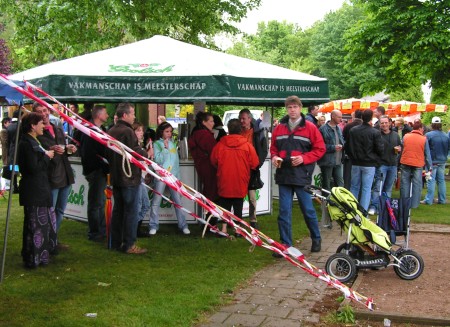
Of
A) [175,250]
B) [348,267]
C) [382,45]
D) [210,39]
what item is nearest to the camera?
[348,267]

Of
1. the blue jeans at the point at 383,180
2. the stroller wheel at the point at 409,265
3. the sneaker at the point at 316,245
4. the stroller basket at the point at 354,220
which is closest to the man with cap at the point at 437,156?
the blue jeans at the point at 383,180

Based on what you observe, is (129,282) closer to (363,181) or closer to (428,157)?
(363,181)

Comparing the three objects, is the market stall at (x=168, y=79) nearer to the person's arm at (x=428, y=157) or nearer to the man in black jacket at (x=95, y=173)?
the man in black jacket at (x=95, y=173)

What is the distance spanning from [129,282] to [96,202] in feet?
7.83

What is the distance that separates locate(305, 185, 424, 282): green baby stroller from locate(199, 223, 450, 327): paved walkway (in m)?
0.32

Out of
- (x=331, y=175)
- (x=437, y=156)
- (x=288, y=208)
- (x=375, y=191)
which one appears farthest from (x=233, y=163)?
(x=437, y=156)

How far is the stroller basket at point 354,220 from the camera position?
684 centimetres

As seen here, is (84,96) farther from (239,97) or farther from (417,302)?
(417,302)

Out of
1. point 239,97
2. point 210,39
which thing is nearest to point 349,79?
point 210,39

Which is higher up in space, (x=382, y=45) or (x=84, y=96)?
(x=382, y=45)

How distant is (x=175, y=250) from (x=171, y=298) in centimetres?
238

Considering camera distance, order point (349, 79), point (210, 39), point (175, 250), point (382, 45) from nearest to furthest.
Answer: point (175, 250) → point (382, 45) → point (210, 39) → point (349, 79)

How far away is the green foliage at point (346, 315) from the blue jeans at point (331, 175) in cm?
545

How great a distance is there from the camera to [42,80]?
7945 millimetres
